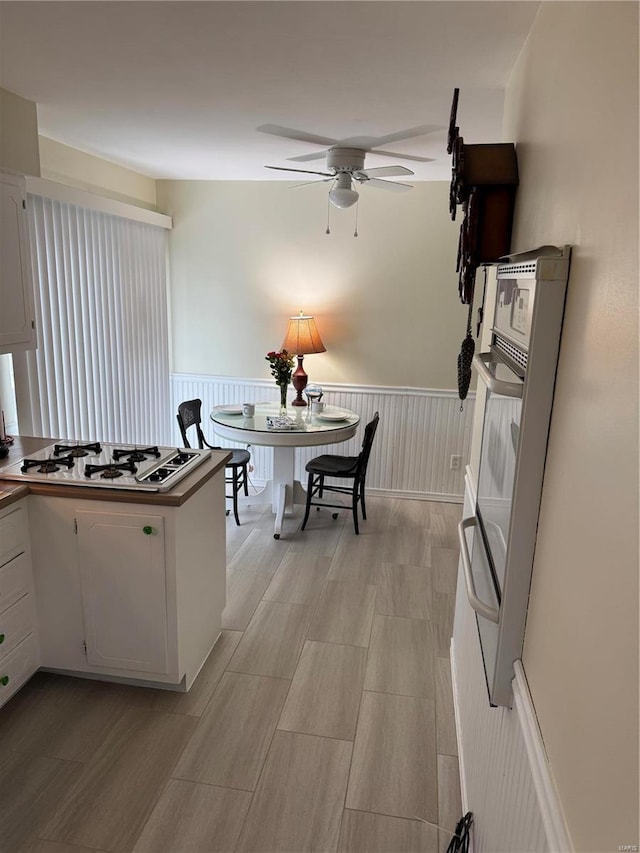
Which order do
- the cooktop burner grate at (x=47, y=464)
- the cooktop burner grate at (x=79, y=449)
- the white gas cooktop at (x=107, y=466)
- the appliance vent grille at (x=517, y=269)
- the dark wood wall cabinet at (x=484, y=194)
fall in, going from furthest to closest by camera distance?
1. the cooktop burner grate at (x=79, y=449)
2. the cooktop burner grate at (x=47, y=464)
3. the white gas cooktop at (x=107, y=466)
4. the dark wood wall cabinet at (x=484, y=194)
5. the appliance vent grille at (x=517, y=269)

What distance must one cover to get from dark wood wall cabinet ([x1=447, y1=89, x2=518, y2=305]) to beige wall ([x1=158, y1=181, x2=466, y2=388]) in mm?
2782

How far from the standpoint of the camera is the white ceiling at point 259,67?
173cm

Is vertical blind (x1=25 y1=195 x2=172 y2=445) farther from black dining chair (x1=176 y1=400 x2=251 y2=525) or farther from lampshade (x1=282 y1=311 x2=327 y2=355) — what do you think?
lampshade (x1=282 y1=311 x2=327 y2=355)

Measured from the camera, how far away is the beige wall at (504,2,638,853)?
76 centimetres

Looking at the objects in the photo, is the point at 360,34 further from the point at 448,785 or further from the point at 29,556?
the point at 448,785

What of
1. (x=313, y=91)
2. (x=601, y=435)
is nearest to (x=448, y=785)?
(x=601, y=435)

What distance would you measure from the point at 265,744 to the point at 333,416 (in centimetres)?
248

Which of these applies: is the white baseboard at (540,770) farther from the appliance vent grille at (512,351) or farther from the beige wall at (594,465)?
the appliance vent grille at (512,351)

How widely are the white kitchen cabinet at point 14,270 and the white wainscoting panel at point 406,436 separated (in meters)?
2.50

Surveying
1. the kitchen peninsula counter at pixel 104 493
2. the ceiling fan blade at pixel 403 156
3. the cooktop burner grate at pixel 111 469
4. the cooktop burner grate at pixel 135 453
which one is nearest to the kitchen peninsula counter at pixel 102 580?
the kitchen peninsula counter at pixel 104 493

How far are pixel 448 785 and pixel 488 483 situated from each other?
1.22m

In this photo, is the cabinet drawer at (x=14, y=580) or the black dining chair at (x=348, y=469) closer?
the cabinet drawer at (x=14, y=580)

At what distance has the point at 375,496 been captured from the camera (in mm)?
5141

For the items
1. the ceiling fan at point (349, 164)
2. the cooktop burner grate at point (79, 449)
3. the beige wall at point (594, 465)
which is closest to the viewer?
the beige wall at point (594, 465)
